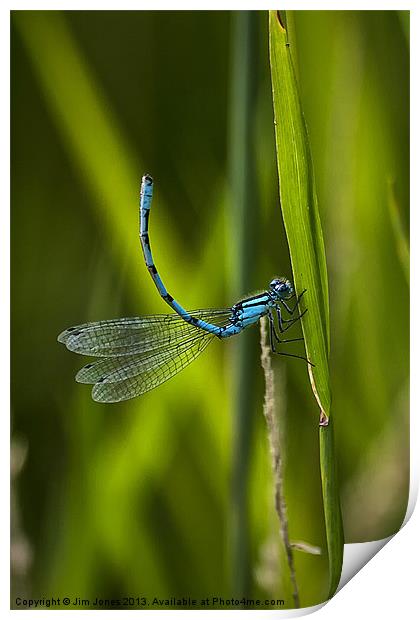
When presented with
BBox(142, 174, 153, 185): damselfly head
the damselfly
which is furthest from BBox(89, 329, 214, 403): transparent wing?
BBox(142, 174, 153, 185): damselfly head

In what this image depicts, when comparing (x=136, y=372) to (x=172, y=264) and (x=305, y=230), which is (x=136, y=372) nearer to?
(x=172, y=264)

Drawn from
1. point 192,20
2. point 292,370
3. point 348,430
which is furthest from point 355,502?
point 192,20

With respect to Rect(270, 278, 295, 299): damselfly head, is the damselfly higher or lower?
lower

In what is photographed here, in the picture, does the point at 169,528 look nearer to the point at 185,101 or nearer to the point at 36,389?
the point at 36,389

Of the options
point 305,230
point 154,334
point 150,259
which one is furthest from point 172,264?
point 305,230

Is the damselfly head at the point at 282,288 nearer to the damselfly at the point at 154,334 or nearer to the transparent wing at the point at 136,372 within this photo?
the damselfly at the point at 154,334

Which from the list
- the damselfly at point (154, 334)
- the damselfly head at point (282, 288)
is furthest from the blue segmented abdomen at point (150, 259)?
the damselfly head at point (282, 288)

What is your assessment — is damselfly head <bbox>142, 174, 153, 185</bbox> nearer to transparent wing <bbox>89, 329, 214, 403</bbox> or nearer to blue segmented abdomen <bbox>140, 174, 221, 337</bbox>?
blue segmented abdomen <bbox>140, 174, 221, 337</bbox>
